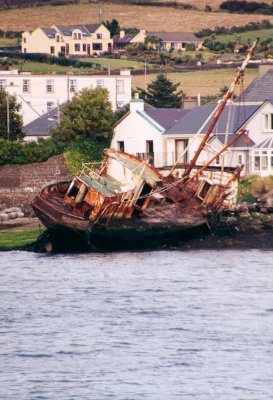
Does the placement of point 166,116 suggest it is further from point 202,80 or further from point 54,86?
point 202,80

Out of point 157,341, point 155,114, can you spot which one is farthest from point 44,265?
point 155,114

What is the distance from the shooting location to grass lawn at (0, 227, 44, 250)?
81688mm

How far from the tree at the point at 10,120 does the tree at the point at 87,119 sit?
28.7ft

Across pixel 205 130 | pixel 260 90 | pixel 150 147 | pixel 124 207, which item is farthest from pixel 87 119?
pixel 124 207

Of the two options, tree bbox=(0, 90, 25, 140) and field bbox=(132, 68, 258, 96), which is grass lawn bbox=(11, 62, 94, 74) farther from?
tree bbox=(0, 90, 25, 140)

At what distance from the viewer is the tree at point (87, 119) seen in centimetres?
10600

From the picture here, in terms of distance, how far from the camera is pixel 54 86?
143 meters

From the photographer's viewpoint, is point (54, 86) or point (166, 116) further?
point (54, 86)

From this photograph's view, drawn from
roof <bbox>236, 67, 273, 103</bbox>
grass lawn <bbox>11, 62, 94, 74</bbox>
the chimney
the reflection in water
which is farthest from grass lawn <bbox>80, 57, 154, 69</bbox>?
the reflection in water

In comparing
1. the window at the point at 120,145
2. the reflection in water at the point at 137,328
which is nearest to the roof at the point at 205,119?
the window at the point at 120,145

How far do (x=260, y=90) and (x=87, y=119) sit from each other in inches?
495

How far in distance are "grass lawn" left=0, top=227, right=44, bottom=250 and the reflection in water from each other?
14.7ft

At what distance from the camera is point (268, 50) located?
18138 centimetres

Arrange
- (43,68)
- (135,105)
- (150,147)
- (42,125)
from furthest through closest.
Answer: (43,68) < (42,125) < (150,147) < (135,105)
